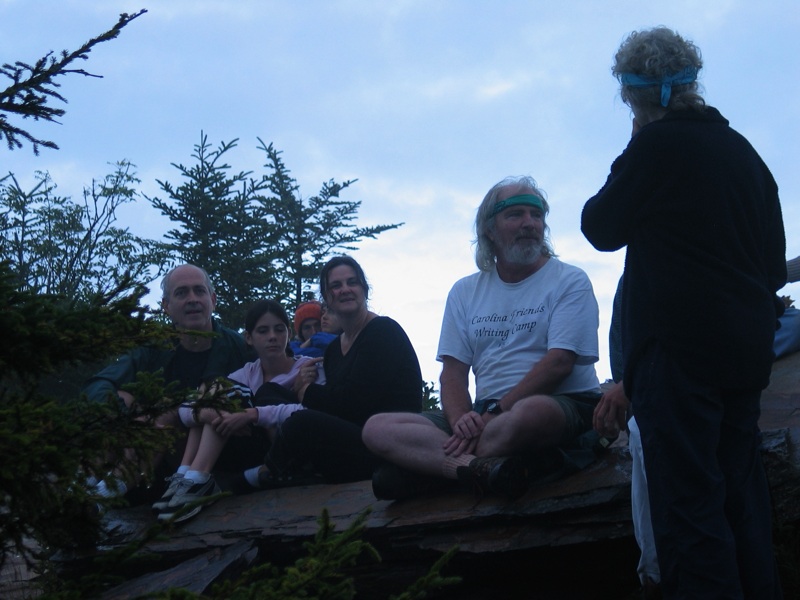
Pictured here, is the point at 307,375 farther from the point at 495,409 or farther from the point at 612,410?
the point at 612,410

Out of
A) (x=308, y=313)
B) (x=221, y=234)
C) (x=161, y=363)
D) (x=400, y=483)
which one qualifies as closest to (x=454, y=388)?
(x=400, y=483)

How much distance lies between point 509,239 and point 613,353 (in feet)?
2.58

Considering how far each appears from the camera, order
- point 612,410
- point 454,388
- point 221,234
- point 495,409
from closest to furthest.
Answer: point 612,410, point 495,409, point 454,388, point 221,234

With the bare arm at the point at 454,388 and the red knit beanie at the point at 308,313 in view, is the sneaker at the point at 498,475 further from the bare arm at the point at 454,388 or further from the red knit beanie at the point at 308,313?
the red knit beanie at the point at 308,313

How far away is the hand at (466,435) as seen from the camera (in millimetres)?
4445

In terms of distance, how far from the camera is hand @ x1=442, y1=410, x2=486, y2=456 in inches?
175

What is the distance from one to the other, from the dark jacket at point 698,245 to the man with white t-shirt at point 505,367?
1.04 metres

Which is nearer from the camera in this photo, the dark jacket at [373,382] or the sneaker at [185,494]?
the sneaker at [185,494]

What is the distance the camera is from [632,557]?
4.30 m

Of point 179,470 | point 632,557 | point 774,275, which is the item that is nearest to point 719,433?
point 774,275

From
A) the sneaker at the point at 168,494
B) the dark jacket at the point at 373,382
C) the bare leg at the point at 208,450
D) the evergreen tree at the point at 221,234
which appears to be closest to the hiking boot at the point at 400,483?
the dark jacket at the point at 373,382

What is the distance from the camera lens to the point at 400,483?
4766mm

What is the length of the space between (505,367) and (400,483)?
78cm

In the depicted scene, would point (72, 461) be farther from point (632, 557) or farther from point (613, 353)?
point (613, 353)
